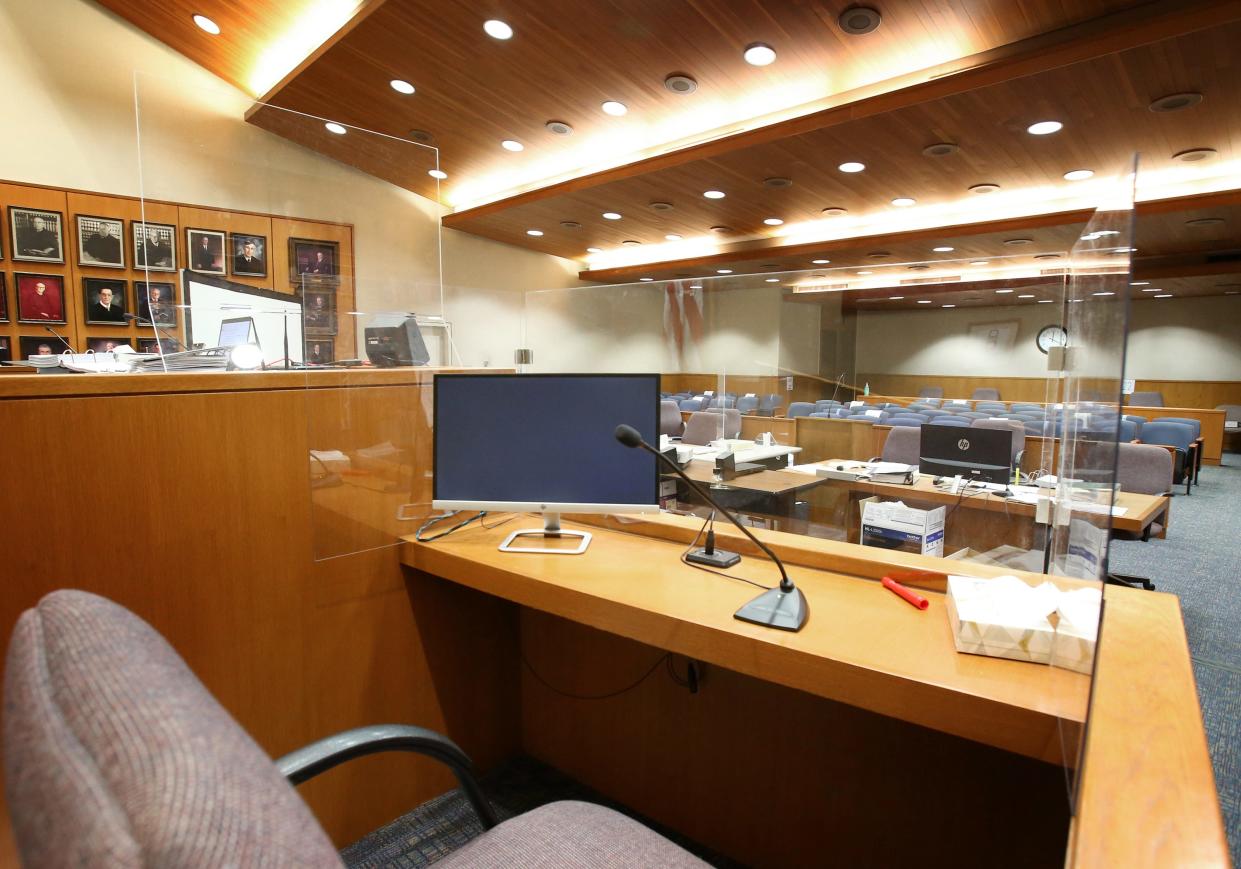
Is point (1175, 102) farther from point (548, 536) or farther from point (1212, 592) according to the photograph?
point (548, 536)

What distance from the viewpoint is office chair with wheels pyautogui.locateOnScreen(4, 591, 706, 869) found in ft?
0.97

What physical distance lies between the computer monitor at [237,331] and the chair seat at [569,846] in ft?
5.87

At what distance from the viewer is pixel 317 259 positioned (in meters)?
1.81

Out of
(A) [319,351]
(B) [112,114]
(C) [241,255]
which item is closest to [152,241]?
(C) [241,255]

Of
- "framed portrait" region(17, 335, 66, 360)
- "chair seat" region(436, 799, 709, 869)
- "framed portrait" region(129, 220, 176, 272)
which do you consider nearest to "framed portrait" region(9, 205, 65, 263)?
"framed portrait" region(129, 220, 176, 272)

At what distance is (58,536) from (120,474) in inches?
6.0

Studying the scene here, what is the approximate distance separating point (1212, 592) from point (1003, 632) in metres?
4.07

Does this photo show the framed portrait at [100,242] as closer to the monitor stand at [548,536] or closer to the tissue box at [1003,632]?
the monitor stand at [548,536]

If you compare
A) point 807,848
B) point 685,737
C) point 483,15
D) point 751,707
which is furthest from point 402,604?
point 483,15

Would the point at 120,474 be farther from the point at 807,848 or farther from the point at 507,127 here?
the point at 507,127

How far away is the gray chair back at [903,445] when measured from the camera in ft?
13.7

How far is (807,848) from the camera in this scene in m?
1.58

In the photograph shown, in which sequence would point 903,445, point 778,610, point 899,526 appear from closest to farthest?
point 778,610 < point 899,526 < point 903,445

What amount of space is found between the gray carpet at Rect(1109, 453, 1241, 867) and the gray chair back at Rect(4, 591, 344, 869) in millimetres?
2436
